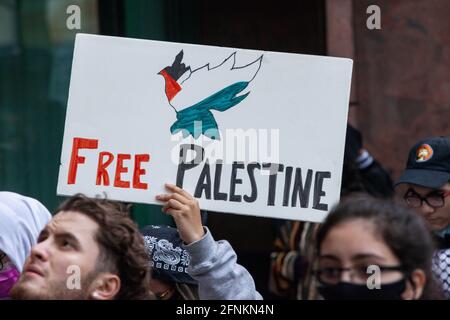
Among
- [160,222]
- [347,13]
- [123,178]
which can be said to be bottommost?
[160,222]

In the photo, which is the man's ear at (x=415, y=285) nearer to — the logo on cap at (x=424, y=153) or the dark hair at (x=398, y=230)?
the dark hair at (x=398, y=230)

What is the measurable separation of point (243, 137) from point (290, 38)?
3657 millimetres

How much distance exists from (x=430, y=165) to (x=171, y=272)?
4.05 ft

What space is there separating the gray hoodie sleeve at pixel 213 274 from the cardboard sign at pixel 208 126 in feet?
0.69

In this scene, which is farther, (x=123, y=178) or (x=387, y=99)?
(x=387, y=99)

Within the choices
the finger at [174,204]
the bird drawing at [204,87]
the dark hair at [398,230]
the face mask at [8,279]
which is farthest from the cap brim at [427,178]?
the face mask at [8,279]

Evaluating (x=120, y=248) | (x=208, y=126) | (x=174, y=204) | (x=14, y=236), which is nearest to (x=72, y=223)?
(x=120, y=248)

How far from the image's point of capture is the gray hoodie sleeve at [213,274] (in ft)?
12.1

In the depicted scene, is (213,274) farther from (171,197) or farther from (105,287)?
(105,287)

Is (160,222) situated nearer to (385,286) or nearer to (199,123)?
(199,123)

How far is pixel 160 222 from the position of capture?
24.5ft

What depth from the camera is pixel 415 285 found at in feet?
9.66

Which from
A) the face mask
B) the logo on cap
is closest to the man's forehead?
the face mask
